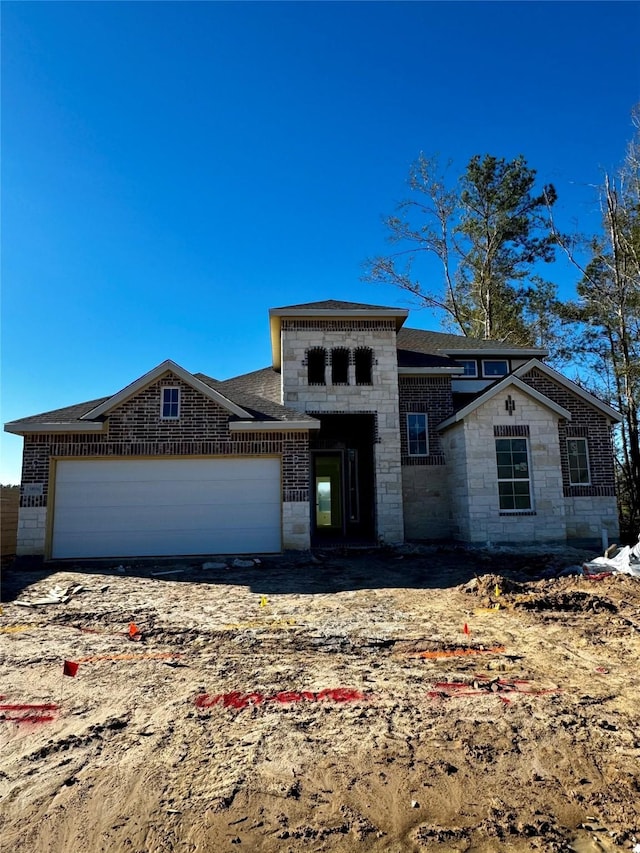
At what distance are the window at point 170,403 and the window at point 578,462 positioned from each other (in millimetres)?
11994

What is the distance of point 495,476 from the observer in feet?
45.8

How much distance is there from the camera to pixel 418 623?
21.5 ft

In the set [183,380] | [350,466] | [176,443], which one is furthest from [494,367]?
[176,443]

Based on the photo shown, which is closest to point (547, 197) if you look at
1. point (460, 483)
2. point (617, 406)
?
point (617, 406)

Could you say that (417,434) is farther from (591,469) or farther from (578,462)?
(591,469)

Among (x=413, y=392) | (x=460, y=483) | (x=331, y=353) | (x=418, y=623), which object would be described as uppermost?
(x=331, y=353)

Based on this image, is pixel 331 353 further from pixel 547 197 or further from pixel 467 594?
pixel 547 197

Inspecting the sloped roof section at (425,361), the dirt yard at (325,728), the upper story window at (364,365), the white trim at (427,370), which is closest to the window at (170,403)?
the upper story window at (364,365)

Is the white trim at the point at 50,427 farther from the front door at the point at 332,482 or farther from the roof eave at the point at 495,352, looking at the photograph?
the roof eave at the point at 495,352

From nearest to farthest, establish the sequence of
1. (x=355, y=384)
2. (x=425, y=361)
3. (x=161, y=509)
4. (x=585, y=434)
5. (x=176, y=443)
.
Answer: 1. (x=161, y=509)
2. (x=176, y=443)
3. (x=355, y=384)
4. (x=585, y=434)
5. (x=425, y=361)

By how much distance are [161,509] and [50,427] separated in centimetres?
334

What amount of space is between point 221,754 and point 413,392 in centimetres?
1390

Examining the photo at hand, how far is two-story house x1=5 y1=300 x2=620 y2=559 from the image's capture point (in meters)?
12.1

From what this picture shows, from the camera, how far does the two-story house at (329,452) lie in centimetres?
1214
